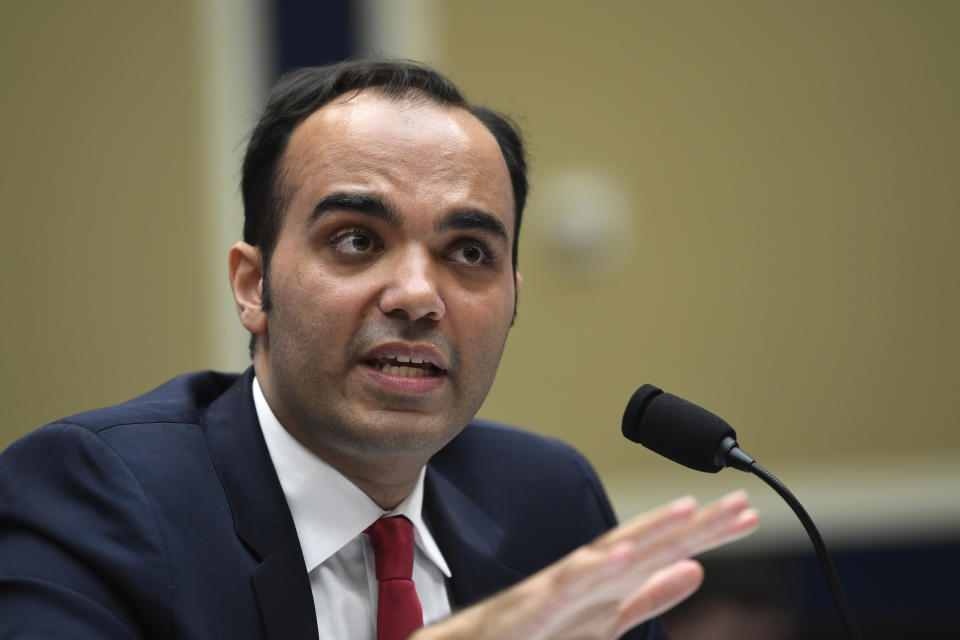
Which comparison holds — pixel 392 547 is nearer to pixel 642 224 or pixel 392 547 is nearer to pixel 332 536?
pixel 332 536

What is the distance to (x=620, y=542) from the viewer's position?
1.07 meters

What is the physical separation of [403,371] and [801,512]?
0.58 m

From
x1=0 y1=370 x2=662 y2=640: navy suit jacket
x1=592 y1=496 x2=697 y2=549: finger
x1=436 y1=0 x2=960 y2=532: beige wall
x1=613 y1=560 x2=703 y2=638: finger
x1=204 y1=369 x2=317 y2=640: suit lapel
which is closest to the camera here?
x1=592 y1=496 x2=697 y2=549: finger

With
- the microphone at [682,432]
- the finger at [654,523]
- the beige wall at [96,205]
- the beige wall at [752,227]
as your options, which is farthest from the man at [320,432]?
the beige wall at [752,227]

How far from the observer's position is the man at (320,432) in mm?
1352

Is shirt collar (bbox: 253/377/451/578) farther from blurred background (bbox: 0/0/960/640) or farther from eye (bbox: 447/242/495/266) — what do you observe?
blurred background (bbox: 0/0/960/640)

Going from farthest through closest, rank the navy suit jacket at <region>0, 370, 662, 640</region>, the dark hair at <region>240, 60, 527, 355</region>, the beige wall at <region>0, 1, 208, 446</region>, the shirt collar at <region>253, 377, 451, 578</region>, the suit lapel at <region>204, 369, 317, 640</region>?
the beige wall at <region>0, 1, 208, 446</region> < the dark hair at <region>240, 60, 527, 355</region> < the shirt collar at <region>253, 377, 451, 578</region> < the suit lapel at <region>204, 369, 317, 640</region> < the navy suit jacket at <region>0, 370, 662, 640</region>

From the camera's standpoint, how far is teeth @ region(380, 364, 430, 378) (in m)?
1.51

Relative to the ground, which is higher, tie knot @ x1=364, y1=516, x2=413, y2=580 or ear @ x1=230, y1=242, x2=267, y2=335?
ear @ x1=230, y1=242, x2=267, y2=335

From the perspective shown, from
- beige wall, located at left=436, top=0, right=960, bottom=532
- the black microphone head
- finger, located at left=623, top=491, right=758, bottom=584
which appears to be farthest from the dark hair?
beige wall, located at left=436, top=0, right=960, bottom=532

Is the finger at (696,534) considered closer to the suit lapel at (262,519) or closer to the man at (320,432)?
the man at (320,432)

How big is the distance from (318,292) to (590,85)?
264cm

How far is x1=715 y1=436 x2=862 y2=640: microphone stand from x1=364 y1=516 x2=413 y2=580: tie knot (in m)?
0.49

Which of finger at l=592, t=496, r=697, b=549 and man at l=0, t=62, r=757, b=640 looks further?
man at l=0, t=62, r=757, b=640
